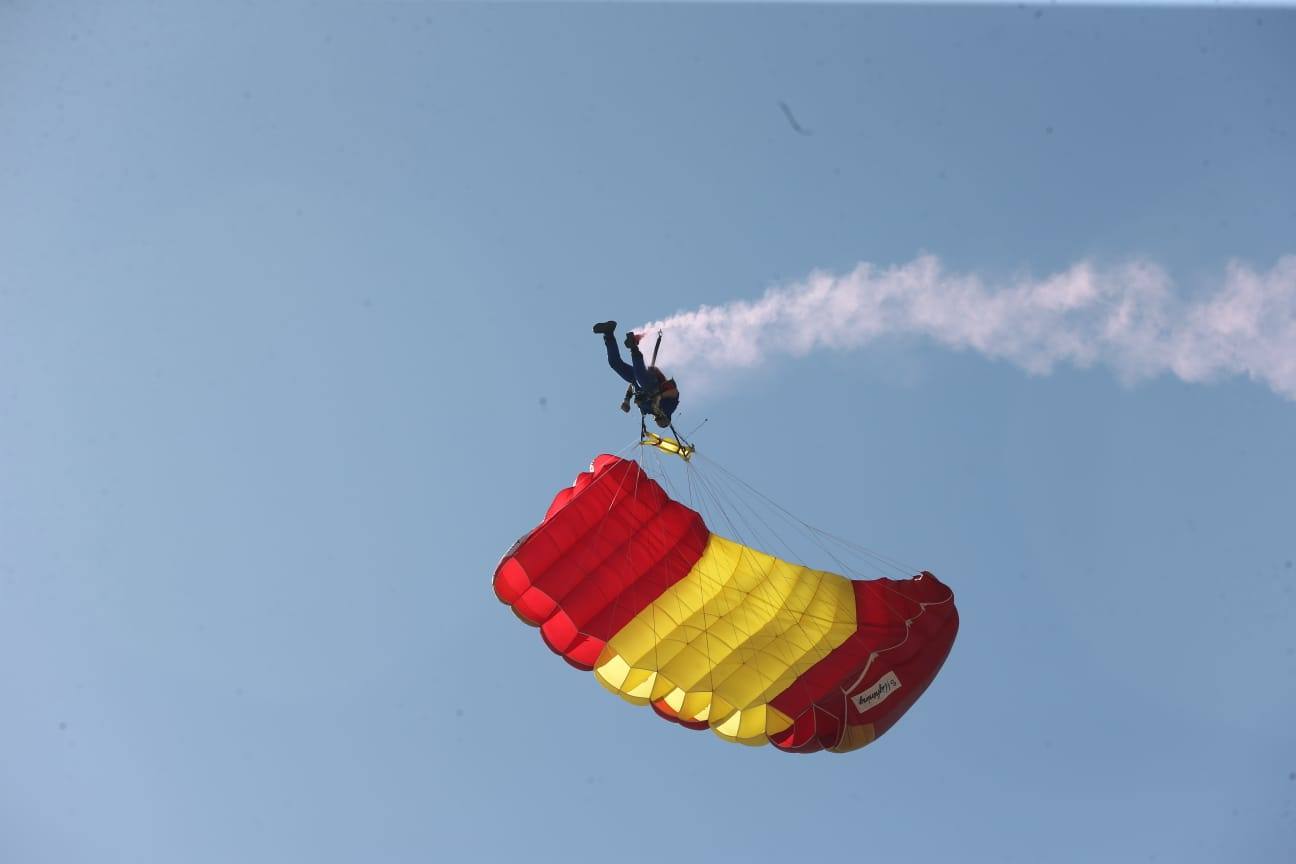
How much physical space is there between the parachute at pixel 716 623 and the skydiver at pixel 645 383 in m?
1.30

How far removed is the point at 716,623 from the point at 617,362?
490cm

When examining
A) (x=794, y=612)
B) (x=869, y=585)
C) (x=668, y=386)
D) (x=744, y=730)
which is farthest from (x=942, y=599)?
(x=668, y=386)

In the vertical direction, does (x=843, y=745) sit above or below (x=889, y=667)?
below

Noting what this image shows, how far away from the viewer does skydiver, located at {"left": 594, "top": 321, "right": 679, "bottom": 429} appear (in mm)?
22156

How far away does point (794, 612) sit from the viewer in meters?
22.7

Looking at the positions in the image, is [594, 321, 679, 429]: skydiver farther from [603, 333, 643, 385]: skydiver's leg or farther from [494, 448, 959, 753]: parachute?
[494, 448, 959, 753]: parachute

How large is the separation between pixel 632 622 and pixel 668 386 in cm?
424

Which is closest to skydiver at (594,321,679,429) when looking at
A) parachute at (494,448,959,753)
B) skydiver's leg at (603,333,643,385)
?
skydiver's leg at (603,333,643,385)

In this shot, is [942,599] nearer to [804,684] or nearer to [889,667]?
[889,667]

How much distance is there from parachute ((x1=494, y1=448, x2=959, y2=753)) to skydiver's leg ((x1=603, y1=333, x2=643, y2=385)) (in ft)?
5.85

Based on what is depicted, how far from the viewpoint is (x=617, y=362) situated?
73.4 feet

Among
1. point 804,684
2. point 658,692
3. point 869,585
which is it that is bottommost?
point 658,692

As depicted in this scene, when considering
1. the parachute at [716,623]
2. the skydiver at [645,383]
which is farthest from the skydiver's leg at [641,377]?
the parachute at [716,623]

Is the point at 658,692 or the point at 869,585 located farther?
the point at 869,585
